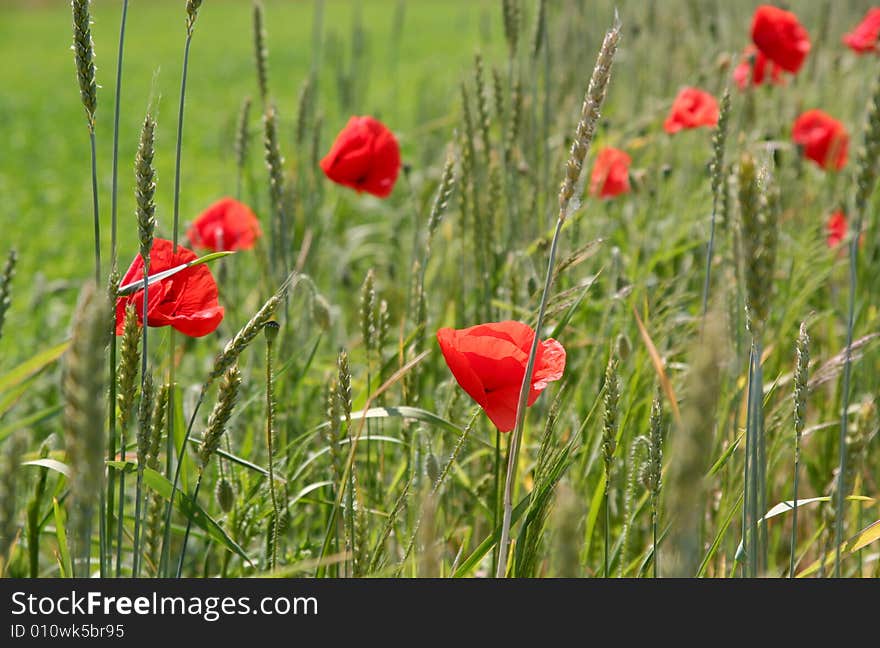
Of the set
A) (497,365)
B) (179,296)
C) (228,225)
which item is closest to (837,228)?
(228,225)

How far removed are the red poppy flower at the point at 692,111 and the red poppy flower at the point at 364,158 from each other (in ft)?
1.51

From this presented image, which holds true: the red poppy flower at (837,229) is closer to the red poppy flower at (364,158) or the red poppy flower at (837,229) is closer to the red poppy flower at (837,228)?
the red poppy flower at (837,228)

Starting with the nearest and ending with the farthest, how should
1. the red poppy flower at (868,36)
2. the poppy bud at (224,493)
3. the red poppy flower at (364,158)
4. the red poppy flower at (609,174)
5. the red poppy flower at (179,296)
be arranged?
the red poppy flower at (179,296) < the poppy bud at (224,493) < the red poppy flower at (364,158) < the red poppy flower at (609,174) < the red poppy flower at (868,36)

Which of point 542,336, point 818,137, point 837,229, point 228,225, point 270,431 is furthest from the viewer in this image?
point 818,137

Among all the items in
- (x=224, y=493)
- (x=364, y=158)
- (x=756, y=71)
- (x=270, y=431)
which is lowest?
(x=224, y=493)

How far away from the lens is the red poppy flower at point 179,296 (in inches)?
31.4

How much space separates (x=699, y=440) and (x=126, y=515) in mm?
744

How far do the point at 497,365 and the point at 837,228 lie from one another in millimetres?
1139

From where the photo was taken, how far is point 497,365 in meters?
0.75

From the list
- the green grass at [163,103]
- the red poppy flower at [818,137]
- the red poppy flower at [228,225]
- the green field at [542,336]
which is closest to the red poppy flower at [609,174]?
the green field at [542,336]

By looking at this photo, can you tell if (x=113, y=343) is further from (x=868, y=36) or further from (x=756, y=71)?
(x=868, y=36)

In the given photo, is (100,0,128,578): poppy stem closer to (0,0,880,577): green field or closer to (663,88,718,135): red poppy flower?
(0,0,880,577): green field

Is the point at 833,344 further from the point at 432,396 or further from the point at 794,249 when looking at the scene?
the point at 432,396

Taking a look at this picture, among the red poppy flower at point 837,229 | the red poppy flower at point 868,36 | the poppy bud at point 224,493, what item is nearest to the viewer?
the poppy bud at point 224,493
